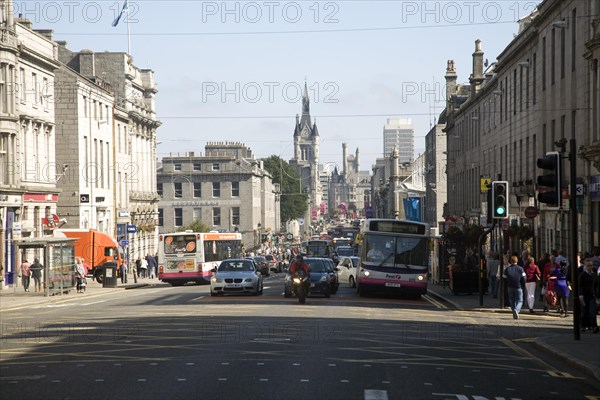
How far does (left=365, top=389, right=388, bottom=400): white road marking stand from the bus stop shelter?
29.7m

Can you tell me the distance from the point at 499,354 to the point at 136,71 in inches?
3127

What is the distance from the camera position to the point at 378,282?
36.8 meters

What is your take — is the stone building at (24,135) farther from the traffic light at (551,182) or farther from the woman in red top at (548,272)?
the traffic light at (551,182)

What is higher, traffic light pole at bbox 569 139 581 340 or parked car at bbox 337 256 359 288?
traffic light pole at bbox 569 139 581 340

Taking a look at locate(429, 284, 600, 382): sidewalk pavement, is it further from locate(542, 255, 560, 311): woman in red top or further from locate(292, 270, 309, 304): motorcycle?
locate(292, 270, 309, 304): motorcycle

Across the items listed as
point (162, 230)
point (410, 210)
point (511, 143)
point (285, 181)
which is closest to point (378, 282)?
point (511, 143)

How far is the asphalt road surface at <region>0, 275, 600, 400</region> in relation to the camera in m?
13.6

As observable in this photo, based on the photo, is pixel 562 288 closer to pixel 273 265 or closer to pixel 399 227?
pixel 399 227

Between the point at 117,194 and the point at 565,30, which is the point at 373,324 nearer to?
the point at 565,30

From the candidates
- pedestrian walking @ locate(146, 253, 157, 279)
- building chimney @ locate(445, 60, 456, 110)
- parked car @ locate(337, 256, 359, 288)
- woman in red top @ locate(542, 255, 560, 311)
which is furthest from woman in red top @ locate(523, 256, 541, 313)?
building chimney @ locate(445, 60, 456, 110)

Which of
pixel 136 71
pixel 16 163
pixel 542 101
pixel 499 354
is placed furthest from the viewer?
pixel 136 71

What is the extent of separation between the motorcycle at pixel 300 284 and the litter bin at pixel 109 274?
21272 millimetres

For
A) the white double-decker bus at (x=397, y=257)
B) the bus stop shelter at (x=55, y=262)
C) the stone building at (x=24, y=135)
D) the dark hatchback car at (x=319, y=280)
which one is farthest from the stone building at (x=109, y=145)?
the white double-decker bus at (x=397, y=257)

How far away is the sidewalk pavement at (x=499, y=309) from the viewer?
685 inches
